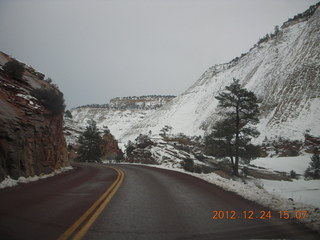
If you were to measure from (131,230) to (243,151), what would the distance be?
66.1 feet

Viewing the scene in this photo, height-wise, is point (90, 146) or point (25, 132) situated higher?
point (25, 132)

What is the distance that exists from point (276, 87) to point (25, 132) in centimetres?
6768

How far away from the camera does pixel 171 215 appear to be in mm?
5293

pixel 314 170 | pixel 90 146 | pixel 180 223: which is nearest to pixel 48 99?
pixel 180 223

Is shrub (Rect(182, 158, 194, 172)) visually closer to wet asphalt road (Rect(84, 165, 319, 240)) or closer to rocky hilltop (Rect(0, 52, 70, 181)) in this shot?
rocky hilltop (Rect(0, 52, 70, 181))

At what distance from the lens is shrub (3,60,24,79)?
15.3 metres

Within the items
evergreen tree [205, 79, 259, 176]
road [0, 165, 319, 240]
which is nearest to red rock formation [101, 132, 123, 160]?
evergreen tree [205, 79, 259, 176]

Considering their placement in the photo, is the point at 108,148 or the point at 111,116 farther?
the point at 111,116

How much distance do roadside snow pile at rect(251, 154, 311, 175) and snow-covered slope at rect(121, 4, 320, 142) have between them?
11.8 metres

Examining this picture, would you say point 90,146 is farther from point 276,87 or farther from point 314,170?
point 276,87

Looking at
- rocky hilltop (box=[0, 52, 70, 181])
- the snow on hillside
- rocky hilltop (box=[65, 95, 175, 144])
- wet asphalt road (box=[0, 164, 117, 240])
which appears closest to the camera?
wet asphalt road (box=[0, 164, 117, 240])

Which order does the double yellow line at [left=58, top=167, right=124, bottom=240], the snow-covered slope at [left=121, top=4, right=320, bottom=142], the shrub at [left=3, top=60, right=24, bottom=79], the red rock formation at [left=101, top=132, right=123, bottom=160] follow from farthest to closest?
the snow-covered slope at [left=121, top=4, right=320, bottom=142], the red rock formation at [left=101, top=132, right=123, bottom=160], the shrub at [left=3, top=60, right=24, bottom=79], the double yellow line at [left=58, top=167, right=124, bottom=240]

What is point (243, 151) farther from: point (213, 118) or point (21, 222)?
point (213, 118)

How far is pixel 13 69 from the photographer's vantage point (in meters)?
15.4
